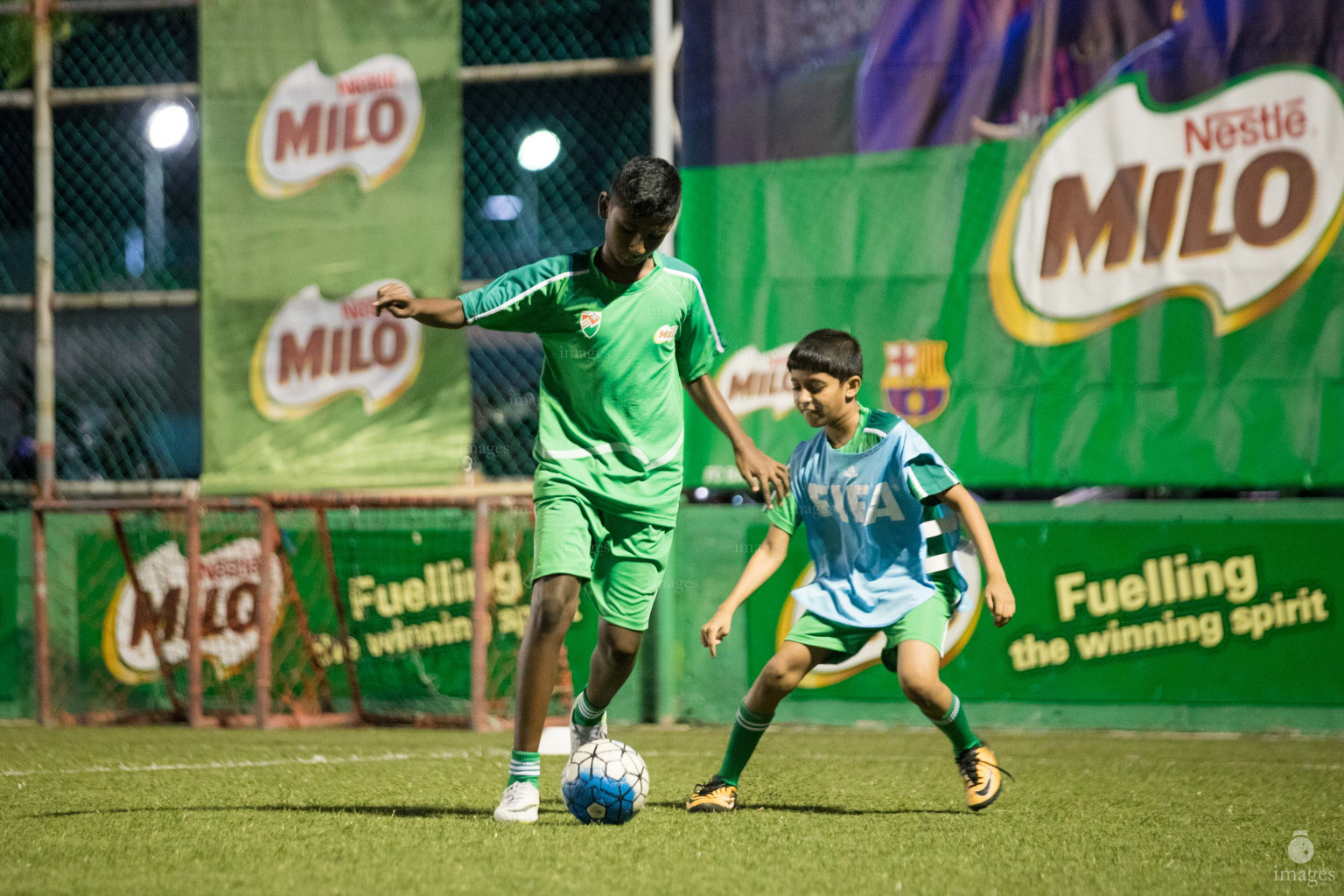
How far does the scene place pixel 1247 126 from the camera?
26.8 feet

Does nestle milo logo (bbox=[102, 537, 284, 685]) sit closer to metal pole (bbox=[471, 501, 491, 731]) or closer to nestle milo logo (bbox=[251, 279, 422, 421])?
nestle milo logo (bbox=[251, 279, 422, 421])

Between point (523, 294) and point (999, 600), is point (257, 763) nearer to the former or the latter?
point (523, 294)

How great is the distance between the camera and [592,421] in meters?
4.64

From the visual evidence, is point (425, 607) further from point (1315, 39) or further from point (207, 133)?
point (1315, 39)

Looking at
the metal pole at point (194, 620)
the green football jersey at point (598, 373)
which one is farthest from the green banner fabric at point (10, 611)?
the green football jersey at point (598, 373)

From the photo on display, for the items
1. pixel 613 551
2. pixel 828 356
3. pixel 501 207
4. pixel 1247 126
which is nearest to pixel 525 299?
pixel 613 551

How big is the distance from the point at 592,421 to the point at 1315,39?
17.8ft

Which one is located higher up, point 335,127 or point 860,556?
point 335,127

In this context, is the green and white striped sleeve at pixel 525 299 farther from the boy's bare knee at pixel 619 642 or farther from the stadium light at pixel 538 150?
the stadium light at pixel 538 150

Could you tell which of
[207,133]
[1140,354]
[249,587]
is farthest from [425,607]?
[1140,354]

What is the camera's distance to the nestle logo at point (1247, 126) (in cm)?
811

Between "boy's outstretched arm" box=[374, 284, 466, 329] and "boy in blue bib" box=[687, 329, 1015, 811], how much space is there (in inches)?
44.2

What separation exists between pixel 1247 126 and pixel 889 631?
458 cm

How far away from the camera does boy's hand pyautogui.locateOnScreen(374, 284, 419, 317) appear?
4141 millimetres
